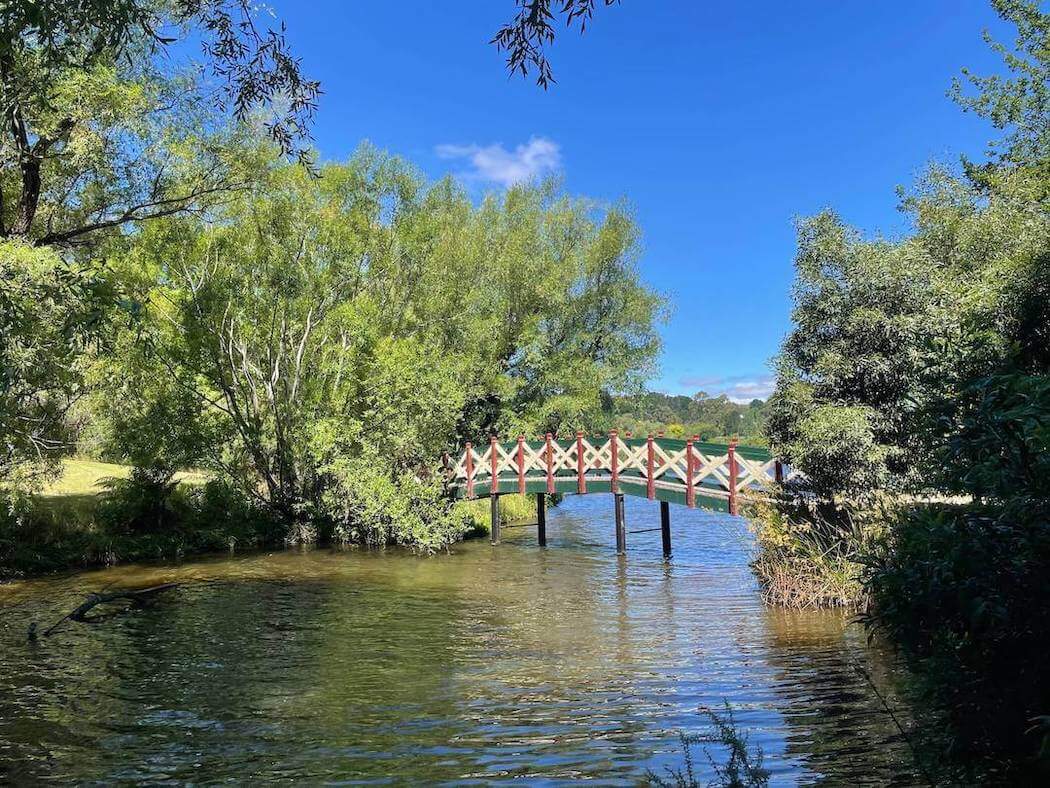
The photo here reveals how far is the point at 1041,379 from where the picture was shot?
333cm

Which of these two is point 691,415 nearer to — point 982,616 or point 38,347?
point 38,347

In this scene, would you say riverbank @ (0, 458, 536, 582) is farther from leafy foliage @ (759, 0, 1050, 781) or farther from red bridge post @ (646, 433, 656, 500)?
leafy foliage @ (759, 0, 1050, 781)

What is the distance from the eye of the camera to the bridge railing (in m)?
13.6

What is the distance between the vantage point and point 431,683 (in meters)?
7.83

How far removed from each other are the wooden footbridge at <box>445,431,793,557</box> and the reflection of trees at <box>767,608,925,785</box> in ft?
11.2

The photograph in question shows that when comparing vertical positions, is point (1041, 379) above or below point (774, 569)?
above

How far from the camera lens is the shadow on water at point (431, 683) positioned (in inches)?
221

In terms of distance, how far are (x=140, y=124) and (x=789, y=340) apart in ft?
39.2

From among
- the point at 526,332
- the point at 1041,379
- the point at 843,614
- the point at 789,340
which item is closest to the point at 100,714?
the point at 1041,379

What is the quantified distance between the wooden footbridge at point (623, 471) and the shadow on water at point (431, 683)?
6.59ft

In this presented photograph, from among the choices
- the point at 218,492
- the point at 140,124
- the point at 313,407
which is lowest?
the point at 218,492

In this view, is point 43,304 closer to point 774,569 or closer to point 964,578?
point 964,578

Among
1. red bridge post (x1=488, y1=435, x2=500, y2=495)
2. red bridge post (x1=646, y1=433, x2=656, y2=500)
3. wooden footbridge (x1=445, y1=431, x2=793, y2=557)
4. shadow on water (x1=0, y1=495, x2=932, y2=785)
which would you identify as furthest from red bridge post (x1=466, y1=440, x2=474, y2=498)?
shadow on water (x1=0, y1=495, x2=932, y2=785)

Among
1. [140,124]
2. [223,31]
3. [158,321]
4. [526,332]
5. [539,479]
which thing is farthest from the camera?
[526,332]
